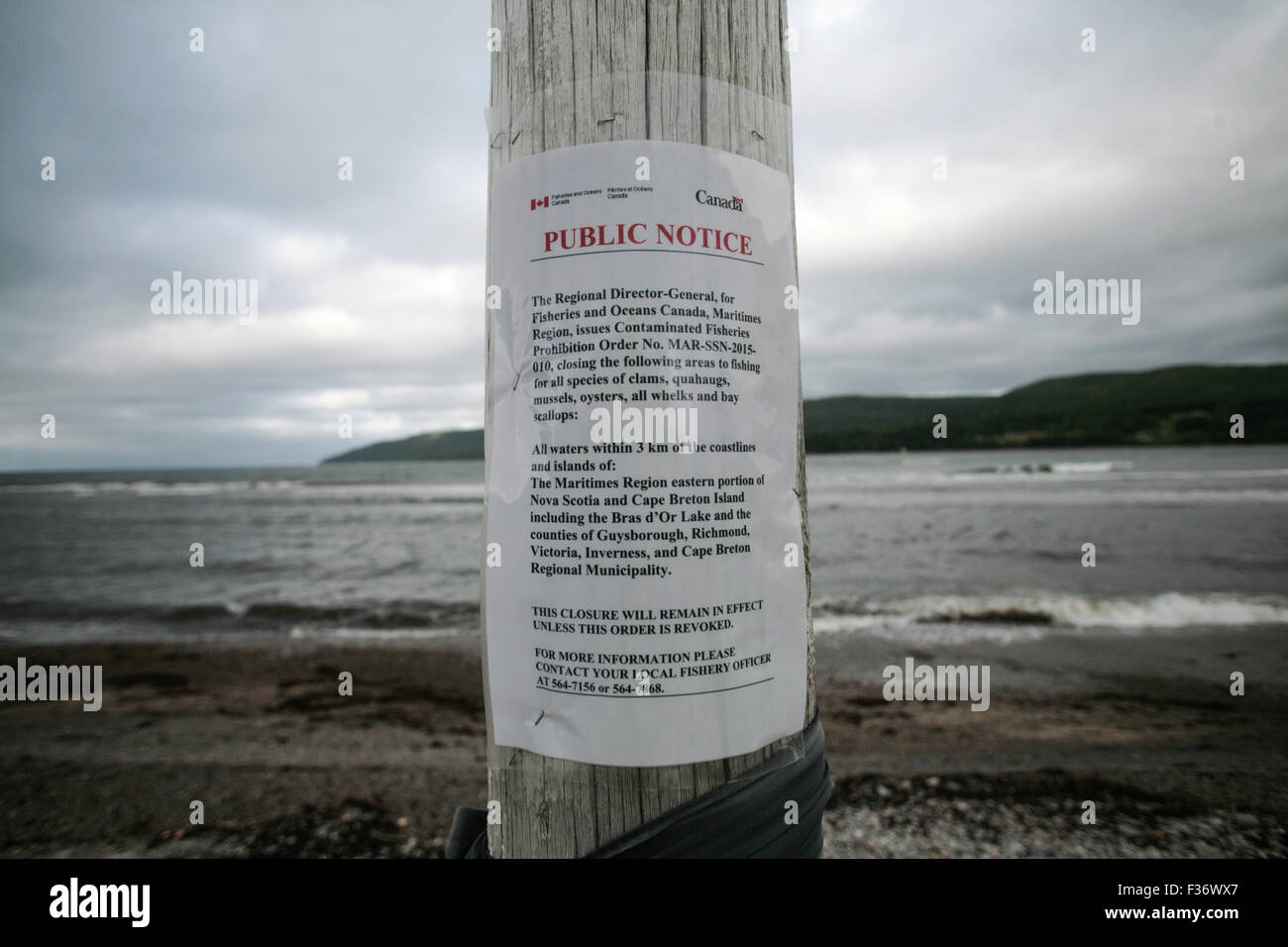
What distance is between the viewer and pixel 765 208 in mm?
1355

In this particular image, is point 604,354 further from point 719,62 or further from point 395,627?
point 395,627

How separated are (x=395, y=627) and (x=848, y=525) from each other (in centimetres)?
1485

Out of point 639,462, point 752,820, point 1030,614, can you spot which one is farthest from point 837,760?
point 1030,614

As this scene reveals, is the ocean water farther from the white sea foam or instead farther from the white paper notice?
the white paper notice

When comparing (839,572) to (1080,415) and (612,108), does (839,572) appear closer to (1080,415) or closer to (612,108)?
(612,108)

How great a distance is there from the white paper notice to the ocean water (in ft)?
27.0

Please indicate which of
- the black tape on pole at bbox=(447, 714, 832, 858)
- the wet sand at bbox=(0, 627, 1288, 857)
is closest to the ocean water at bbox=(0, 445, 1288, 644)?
the wet sand at bbox=(0, 627, 1288, 857)

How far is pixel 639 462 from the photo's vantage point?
3.96 ft

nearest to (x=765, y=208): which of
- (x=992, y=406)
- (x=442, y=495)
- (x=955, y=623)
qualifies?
(x=955, y=623)

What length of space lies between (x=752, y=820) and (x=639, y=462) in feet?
2.59

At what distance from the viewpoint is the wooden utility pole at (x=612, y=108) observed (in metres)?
1.24

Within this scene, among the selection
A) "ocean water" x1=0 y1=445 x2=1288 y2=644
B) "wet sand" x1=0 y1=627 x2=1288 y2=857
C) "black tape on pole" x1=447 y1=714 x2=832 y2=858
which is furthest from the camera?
"ocean water" x1=0 y1=445 x2=1288 y2=644

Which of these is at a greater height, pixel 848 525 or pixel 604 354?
pixel 604 354

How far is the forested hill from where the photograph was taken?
8169 centimetres
